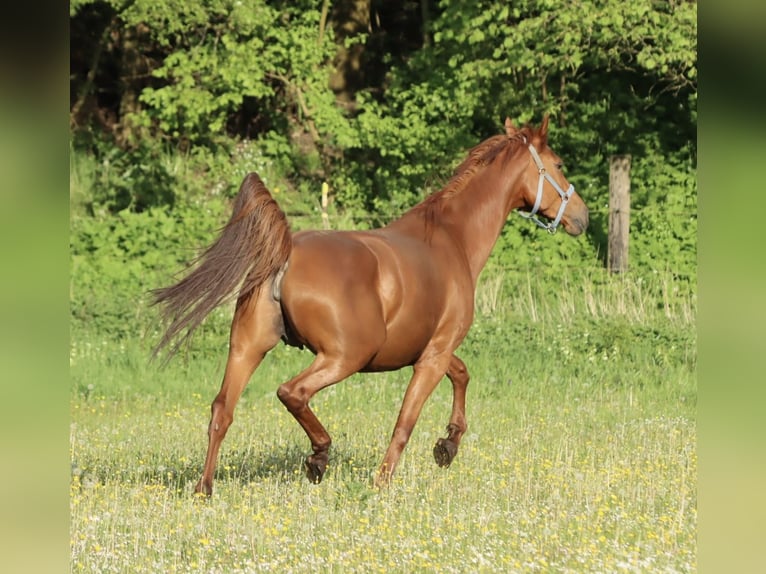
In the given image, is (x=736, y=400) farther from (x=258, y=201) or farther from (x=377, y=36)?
(x=377, y=36)

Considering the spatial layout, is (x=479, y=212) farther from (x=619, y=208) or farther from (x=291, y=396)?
(x=619, y=208)

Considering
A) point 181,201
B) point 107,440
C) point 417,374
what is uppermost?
point 181,201

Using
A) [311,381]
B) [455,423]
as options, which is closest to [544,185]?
[455,423]

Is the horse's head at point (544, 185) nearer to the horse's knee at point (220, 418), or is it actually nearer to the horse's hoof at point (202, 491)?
the horse's knee at point (220, 418)

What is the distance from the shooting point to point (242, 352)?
6293 mm

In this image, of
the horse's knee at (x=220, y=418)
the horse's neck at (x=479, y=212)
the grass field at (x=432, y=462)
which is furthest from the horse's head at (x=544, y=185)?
the horse's knee at (x=220, y=418)

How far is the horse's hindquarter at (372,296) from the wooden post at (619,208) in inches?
347

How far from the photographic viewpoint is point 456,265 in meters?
7.21

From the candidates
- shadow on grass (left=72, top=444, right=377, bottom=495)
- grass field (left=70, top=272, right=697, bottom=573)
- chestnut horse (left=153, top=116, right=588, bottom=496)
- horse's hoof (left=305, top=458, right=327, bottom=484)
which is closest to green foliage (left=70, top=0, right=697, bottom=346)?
grass field (left=70, top=272, right=697, bottom=573)

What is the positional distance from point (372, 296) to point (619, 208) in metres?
9.99

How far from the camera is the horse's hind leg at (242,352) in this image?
20.5 feet

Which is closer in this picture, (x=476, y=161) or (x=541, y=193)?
(x=476, y=161)

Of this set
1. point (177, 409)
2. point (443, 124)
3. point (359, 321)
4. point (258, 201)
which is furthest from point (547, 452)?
point (443, 124)

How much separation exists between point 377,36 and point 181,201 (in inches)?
224
